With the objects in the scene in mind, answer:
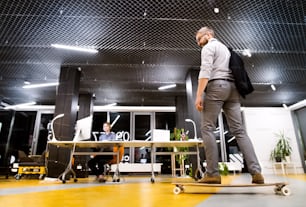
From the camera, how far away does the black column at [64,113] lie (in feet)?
16.9

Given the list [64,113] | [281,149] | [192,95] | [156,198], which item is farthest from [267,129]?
[156,198]

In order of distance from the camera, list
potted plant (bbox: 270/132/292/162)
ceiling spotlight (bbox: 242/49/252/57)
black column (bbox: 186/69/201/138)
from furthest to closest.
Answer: potted plant (bbox: 270/132/292/162)
black column (bbox: 186/69/201/138)
ceiling spotlight (bbox: 242/49/252/57)

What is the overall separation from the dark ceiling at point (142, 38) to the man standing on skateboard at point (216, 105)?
2.04 meters

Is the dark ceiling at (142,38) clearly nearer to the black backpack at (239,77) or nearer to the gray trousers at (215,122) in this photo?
the black backpack at (239,77)

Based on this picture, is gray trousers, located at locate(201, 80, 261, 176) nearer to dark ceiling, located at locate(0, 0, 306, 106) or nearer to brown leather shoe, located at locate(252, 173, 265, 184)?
brown leather shoe, located at locate(252, 173, 265, 184)

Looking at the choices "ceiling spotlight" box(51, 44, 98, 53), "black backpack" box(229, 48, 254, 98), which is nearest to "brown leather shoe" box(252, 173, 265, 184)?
"black backpack" box(229, 48, 254, 98)

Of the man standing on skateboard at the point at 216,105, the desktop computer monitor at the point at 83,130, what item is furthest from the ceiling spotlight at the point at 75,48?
the man standing on skateboard at the point at 216,105

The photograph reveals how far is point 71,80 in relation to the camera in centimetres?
589

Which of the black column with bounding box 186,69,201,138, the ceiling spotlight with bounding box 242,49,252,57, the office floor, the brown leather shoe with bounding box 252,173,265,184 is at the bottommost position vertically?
the office floor

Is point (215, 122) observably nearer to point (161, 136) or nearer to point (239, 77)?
point (239, 77)

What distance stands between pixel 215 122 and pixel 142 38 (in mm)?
3107

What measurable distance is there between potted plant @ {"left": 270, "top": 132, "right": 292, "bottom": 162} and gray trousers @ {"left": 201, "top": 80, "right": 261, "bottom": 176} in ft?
25.2

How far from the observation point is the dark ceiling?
364 centimetres

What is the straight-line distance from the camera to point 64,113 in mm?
5570
